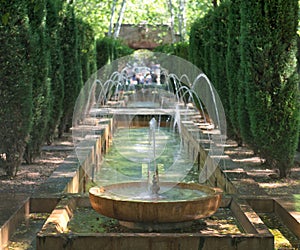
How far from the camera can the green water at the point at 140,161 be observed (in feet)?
29.3

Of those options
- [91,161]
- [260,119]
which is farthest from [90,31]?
[260,119]

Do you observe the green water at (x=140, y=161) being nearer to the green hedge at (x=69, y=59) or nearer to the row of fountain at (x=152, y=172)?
the row of fountain at (x=152, y=172)

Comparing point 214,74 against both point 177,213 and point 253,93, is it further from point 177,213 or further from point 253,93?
point 177,213

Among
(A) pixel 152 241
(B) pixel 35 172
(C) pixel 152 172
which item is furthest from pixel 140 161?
(A) pixel 152 241

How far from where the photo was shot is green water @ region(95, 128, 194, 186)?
352 inches

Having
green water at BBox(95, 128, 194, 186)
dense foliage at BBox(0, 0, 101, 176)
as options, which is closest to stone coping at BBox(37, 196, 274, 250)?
green water at BBox(95, 128, 194, 186)

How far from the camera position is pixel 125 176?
921 centimetres

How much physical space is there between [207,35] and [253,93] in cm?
710

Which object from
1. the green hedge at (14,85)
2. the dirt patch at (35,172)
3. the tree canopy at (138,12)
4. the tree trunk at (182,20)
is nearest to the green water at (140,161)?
the dirt patch at (35,172)

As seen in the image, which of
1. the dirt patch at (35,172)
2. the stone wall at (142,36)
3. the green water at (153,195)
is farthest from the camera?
the stone wall at (142,36)

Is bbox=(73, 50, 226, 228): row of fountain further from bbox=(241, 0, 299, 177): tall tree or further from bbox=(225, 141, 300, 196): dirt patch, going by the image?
bbox=(241, 0, 299, 177): tall tree

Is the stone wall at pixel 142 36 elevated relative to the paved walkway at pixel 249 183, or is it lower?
elevated

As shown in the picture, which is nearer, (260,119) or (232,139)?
(260,119)

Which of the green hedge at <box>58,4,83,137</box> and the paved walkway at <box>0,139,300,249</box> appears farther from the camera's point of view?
the green hedge at <box>58,4,83,137</box>
